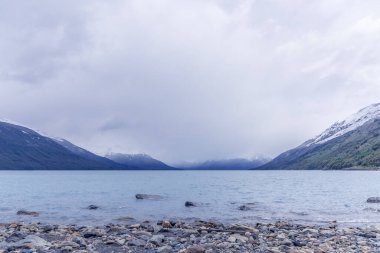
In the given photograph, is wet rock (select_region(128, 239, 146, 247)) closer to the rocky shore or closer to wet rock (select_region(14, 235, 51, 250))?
the rocky shore

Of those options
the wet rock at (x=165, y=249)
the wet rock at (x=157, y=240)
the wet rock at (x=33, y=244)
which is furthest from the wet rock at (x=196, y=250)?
the wet rock at (x=33, y=244)

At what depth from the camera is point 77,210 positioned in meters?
55.4

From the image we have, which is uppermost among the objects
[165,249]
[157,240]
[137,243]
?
[157,240]

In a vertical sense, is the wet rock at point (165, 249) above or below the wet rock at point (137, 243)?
below

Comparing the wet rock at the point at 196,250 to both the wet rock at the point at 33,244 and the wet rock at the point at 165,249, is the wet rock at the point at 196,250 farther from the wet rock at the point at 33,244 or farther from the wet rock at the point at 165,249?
the wet rock at the point at 33,244

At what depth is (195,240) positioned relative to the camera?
27531 millimetres

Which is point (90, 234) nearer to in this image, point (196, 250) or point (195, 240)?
point (195, 240)

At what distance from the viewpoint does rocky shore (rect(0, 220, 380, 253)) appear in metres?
24.2

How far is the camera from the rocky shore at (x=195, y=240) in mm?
24250

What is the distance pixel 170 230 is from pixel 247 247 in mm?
9398

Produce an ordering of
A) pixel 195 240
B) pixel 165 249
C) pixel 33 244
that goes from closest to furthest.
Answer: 1. pixel 165 249
2. pixel 33 244
3. pixel 195 240

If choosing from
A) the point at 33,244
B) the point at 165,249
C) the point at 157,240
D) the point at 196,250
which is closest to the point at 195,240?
the point at 157,240

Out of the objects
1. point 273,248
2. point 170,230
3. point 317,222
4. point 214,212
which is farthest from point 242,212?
point 273,248

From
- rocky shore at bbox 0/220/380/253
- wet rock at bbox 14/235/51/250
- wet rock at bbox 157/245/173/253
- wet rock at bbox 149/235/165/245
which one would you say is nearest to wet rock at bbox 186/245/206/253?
rocky shore at bbox 0/220/380/253
